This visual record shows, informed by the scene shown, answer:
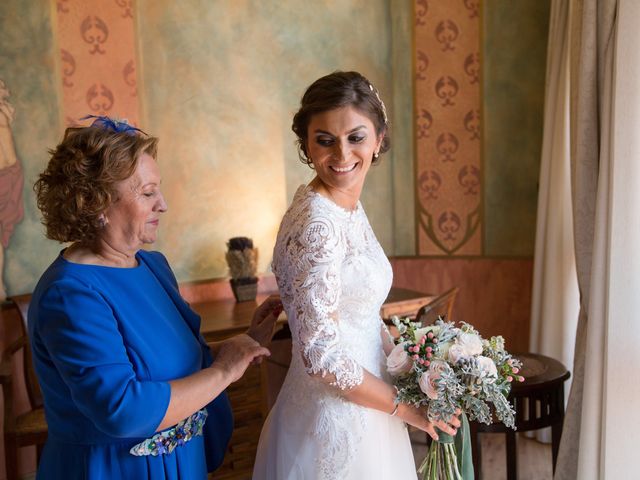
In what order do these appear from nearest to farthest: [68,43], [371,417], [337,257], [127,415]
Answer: [127,415] < [337,257] < [371,417] < [68,43]

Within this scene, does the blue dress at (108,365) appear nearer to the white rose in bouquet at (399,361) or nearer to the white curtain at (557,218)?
the white rose in bouquet at (399,361)

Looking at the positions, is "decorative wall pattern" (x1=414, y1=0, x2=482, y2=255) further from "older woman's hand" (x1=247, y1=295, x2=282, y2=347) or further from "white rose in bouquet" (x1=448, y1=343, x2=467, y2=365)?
"white rose in bouquet" (x1=448, y1=343, x2=467, y2=365)

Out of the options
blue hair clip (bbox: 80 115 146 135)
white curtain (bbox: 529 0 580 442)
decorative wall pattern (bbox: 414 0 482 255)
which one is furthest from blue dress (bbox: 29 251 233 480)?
decorative wall pattern (bbox: 414 0 482 255)

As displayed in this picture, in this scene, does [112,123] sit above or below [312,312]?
above

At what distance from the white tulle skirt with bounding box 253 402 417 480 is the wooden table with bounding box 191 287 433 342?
4.04 feet

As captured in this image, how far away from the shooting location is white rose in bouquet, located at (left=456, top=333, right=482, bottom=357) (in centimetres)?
156

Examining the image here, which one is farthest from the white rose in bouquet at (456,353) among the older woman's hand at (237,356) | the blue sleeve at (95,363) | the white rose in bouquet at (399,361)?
the blue sleeve at (95,363)

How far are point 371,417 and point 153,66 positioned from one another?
2.67 meters

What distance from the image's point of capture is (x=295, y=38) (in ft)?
13.1

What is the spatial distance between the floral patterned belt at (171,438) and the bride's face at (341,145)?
0.73 m

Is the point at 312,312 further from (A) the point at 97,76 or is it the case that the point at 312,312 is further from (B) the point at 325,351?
(A) the point at 97,76

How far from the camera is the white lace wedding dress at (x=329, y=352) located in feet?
4.88

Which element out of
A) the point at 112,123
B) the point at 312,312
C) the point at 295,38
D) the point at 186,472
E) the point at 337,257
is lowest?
the point at 186,472

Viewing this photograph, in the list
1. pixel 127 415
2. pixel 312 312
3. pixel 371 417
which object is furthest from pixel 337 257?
pixel 127 415
